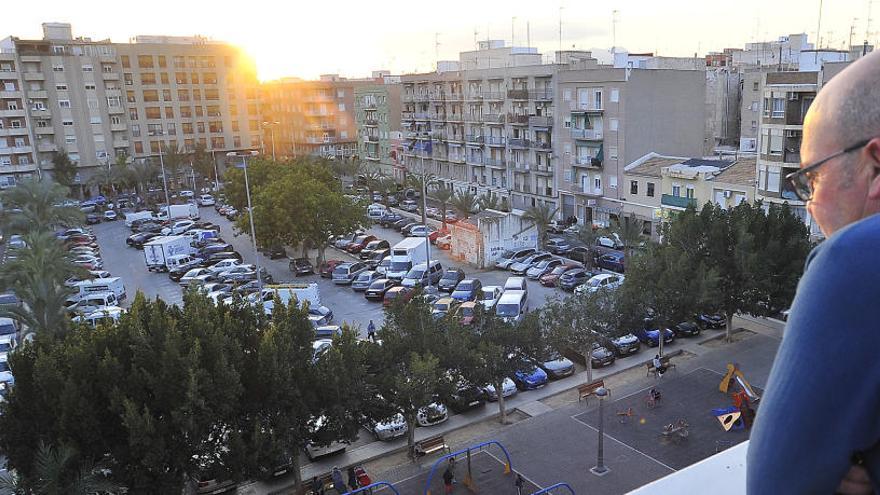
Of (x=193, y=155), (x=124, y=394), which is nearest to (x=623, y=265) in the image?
(x=124, y=394)

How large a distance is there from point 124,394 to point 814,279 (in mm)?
14599

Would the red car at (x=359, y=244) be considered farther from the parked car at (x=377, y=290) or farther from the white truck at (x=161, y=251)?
the white truck at (x=161, y=251)

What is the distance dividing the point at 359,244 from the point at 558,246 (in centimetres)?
1405

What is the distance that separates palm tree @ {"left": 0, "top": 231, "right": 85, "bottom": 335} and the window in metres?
48.1

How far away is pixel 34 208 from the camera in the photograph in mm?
39969

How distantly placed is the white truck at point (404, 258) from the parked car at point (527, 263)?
17.8ft

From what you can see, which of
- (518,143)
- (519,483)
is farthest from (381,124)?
(519,483)

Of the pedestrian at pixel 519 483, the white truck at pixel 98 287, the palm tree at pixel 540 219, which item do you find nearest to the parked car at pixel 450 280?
the palm tree at pixel 540 219

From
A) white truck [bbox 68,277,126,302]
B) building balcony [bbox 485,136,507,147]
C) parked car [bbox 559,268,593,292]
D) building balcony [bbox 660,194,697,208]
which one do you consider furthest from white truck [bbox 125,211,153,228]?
building balcony [bbox 660,194,697,208]

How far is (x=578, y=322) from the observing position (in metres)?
20.9

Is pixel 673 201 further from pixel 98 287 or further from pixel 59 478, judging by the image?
pixel 59 478

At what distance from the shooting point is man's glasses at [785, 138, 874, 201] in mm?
1675

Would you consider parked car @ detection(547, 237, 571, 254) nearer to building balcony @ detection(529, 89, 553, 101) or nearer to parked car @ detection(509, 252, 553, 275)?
parked car @ detection(509, 252, 553, 275)

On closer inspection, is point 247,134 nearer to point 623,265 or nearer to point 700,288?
point 623,265
